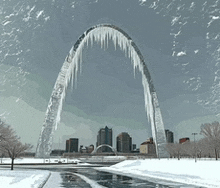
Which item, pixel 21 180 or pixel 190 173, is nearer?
pixel 21 180

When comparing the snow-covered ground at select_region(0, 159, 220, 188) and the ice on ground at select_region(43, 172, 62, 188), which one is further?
the snow-covered ground at select_region(0, 159, 220, 188)

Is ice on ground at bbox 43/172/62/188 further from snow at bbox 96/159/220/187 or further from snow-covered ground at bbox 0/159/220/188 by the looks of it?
snow at bbox 96/159/220/187

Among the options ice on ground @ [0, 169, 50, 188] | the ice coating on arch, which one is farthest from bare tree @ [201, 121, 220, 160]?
ice on ground @ [0, 169, 50, 188]

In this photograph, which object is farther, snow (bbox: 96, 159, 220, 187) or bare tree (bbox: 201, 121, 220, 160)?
bare tree (bbox: 201, 121, 220, 160)

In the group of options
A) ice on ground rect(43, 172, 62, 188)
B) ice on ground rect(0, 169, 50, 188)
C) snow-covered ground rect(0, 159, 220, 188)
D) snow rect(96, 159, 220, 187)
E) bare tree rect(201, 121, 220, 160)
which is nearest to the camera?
ice on ground rect(0, 169, 50, 188)

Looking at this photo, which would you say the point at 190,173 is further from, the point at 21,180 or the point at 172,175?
the point at 21,180

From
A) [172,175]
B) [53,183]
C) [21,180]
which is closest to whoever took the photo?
[53,183]

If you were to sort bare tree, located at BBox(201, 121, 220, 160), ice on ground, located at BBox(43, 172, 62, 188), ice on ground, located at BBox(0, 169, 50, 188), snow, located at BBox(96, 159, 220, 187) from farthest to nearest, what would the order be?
bare tree, located at BBox(201, 121, 220, 160) < snow, located at BBox(96, 159, 220, 187) < ice on ground, located at BBox(43, 172, 62, 188) < ice on ground, located at BBox(0, 169, 50, 188)

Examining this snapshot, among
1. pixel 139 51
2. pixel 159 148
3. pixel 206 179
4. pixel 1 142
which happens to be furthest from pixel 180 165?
pixel 139 51

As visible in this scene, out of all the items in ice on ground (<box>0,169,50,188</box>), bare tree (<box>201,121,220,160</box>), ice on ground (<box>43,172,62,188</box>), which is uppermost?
bare tree (<box>201,121,220,160</box>)

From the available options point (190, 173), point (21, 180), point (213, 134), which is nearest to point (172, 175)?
point (190, 173)

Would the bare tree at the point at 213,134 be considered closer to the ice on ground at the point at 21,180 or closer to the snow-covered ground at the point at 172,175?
the snow-covered ground at the point at 172,175

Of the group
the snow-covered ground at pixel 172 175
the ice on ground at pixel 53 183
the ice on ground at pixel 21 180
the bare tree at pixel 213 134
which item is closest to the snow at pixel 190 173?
the snow-covered ground at pixel 172 175

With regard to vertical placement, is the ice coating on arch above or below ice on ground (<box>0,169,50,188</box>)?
above
